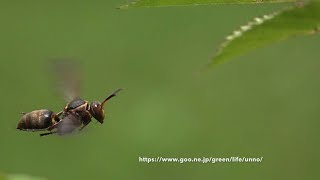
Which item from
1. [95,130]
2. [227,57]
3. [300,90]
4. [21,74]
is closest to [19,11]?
[21,74]

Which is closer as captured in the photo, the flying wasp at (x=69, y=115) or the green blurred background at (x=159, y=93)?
the flying wasp at (x=69, y=115)

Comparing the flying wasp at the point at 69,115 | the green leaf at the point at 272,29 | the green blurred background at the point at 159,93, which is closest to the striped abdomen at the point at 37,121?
the flying wasp at the point at 69,115

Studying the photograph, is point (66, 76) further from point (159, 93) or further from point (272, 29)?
point (159, 93)

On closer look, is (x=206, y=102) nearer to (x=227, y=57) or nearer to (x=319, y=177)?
(x=319, y=177)

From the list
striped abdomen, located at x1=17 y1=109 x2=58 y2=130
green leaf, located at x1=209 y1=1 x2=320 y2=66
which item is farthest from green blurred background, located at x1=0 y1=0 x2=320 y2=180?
green leaf, located at x1=209 y1=1 x2=320 y2=66

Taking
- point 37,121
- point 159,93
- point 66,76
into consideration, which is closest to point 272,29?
point 66,76

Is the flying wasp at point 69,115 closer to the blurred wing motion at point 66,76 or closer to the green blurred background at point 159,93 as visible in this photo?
the blurred wing motion at point 66,76

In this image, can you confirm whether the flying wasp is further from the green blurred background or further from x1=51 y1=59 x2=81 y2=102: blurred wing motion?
the green blurred background
